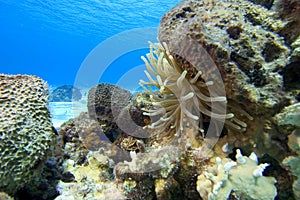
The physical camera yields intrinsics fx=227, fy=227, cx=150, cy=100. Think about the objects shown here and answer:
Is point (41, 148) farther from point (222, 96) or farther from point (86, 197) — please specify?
point (222, 96)

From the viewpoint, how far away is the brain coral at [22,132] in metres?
2.18

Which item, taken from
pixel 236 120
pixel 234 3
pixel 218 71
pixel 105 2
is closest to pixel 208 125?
pixel 236 120

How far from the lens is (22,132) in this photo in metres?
2.33

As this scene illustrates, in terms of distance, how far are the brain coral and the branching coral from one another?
1.23 meters

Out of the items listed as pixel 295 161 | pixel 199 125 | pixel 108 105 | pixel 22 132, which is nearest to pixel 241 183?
pixel 295 161

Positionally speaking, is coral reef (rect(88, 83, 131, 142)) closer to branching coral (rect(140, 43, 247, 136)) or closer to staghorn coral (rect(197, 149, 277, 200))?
branching coral (rect(140, 43, 247, 136))

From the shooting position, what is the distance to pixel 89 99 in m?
3.94

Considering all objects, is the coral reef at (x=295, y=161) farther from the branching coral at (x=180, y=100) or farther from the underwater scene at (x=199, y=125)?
the branching coral at (x=180, y=100)

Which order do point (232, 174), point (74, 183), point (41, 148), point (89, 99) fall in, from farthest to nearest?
point (89, 99), point (74, 183), point (41, 148), point (232, 174)

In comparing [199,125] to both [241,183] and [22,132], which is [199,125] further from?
[22,132]

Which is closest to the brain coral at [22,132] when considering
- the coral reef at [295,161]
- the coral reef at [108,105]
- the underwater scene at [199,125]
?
the underwater scene at [199,125]

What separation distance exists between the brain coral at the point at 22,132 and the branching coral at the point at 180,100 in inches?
48.3

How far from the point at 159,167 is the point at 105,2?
107 feet

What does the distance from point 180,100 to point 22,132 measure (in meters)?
1.69
